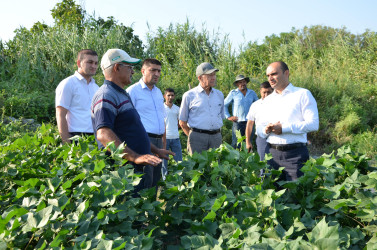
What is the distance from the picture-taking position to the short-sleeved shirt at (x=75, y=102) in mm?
4699

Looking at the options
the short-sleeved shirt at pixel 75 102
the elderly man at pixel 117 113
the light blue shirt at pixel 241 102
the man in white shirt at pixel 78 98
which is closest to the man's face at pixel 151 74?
the man in white shirt at pixel 78 98

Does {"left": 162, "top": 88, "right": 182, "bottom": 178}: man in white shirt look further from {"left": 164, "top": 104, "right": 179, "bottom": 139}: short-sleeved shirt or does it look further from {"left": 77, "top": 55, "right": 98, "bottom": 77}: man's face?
{"left": 77, "top": 55, "right": 98, "bottom": 77}: man's face

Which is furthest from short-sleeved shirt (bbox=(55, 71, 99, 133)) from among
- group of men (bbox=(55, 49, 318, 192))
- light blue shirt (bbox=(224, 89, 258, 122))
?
light blue shirt (bbox=(224, 89, 258, 122))

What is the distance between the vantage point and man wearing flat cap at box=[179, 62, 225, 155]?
621 cm

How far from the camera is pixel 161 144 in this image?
17.4 feet

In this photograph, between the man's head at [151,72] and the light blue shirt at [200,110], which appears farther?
the light blue shirt at [200,110]

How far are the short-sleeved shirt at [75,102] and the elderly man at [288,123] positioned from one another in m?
2.22

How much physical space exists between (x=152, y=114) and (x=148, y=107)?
0.36ft

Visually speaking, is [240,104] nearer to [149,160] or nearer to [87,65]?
[87,65]

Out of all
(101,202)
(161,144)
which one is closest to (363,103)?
(161,144)

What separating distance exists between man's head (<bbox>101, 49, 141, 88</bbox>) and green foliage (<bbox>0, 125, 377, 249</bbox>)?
89 centimetres

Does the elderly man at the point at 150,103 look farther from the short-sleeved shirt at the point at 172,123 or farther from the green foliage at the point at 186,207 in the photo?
the green foliage at the point at 186,207

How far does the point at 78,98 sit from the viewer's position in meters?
4.79

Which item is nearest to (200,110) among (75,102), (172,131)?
(172,131)
